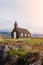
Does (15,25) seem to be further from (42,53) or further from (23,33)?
(42,53)

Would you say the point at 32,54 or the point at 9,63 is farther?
the point at 9,63

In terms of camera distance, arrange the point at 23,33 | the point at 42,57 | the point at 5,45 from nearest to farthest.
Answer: the point at 42,57, the point at 5,45, the point at 23,33

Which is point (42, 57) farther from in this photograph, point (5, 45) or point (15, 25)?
point (15, 25)

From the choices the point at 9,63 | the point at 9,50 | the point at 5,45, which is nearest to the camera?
the point at 9,63

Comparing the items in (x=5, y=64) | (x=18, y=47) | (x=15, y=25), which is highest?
(x=15, y=25)

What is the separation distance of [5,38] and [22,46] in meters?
2.25

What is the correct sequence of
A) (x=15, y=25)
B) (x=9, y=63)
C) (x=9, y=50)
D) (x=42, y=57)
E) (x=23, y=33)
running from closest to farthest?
(x=42, y=57) < (x=9, y=63) < (x=9, y=50) < (x=15, y=25) < (x=23, y=33)

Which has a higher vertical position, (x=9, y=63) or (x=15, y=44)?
(x=15, y=44)

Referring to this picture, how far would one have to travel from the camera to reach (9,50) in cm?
852

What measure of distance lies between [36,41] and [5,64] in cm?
192

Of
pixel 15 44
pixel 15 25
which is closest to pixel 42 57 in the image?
pixel 15 44

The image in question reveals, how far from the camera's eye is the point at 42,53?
278 inches

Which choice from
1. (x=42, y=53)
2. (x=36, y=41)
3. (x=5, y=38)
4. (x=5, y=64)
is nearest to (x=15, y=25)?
(x=5, y=38)

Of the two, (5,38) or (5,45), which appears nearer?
(5,45)
